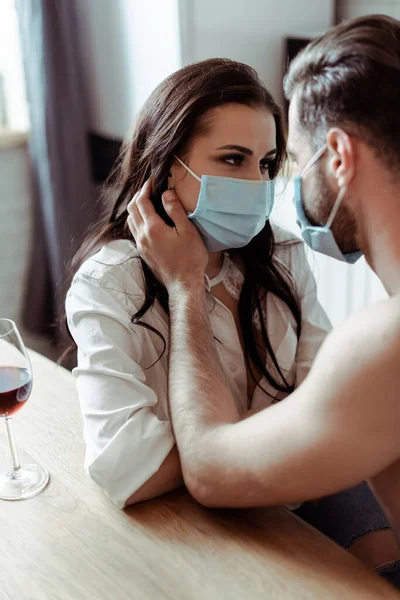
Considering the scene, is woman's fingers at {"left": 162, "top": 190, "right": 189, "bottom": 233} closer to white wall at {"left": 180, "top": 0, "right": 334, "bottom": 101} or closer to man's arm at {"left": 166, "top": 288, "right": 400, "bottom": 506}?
man's arm at {"left": 166, "top": 288, "right": 400, "bottom": 506}

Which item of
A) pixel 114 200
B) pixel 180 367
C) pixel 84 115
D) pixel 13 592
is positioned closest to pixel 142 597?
pixel 13 592

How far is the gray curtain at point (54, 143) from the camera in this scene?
2.65 metres

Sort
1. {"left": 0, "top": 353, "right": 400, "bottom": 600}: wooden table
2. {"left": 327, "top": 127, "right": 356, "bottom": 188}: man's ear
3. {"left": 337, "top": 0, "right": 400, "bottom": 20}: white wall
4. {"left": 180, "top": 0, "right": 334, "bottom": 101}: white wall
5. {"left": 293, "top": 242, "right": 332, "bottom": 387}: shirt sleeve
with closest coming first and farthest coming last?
{"left": 0, "top": 353, "right": 400, "bottom": 600}: wooden table → {"left": 327, "top": 127, "right": 356, "bottom": 188}: man's ear → {"left": 293, "top": 242, "right": 332, "bottom": 387}: shirt sleeve → {"left": 180, "top": 0, "right": 334, "bottom": 101}: white wall → {"left": 337, "top": 0, "right": 400, "bottom": 20}: white wall

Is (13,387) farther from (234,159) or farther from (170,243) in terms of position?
(234,159)

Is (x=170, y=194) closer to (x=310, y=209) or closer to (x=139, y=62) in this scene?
(x=310, y=209)

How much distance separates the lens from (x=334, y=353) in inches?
37.1

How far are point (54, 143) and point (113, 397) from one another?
1856 millimetres

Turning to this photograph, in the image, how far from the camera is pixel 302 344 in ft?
4.90

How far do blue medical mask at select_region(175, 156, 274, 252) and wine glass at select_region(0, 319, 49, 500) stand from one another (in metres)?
0.46

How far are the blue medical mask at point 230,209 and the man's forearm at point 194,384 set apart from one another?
14cm

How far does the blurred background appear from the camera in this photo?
246 centimetres

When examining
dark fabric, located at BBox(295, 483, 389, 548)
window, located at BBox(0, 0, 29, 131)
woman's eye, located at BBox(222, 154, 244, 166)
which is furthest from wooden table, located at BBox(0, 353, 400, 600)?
window, located at BBox(0, 0, 29, 131)

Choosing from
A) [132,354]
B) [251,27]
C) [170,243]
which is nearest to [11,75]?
[251,27]

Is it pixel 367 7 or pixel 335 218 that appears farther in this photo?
pixel 367 7
